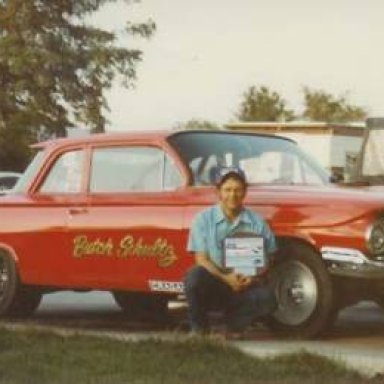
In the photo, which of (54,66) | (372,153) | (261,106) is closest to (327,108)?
(261,106)

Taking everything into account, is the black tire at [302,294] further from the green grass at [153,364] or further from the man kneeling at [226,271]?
the green grass at [153,364]

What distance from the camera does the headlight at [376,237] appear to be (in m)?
9.55

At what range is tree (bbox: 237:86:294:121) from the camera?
9038 centimetres

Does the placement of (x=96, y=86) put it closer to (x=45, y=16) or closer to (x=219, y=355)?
(x=45, y=16)

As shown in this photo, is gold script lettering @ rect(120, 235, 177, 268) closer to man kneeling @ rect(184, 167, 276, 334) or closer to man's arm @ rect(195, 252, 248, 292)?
man kneeling @ rect(184, 167, 276, 334)

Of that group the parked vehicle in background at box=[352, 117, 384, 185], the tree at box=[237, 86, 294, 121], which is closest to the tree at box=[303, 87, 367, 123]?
the tree at box=[237, 86, 294, 121]

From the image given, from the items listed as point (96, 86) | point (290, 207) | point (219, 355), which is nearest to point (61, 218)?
point (290, 207)

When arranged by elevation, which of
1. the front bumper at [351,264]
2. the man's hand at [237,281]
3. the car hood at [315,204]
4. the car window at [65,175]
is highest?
the car window at [65,175]

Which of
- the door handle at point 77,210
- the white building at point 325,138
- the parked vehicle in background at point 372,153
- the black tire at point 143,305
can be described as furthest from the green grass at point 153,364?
the white building at point 325,138

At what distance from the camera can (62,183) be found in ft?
38.0

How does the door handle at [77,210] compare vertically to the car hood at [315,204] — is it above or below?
below

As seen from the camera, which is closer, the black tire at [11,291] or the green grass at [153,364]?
the green grass at [153,364]

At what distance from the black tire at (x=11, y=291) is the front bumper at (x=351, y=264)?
10.1 ft

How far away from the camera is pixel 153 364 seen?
25.7ft
